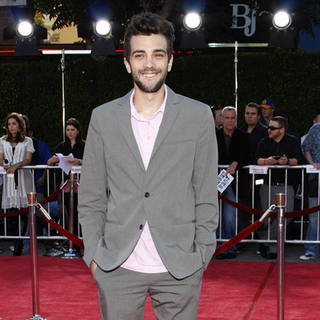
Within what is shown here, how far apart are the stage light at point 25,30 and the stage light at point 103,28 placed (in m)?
1.25

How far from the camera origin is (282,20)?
8.66 m

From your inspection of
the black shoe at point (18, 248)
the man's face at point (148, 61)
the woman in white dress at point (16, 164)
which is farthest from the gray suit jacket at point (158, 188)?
the black shoe at point (18, 248)

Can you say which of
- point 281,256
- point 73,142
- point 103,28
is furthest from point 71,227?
point 103,28

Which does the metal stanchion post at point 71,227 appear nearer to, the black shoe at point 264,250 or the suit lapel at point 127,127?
the black shoe at point 264,250

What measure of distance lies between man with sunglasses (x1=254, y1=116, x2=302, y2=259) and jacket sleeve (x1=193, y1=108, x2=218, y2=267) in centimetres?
439

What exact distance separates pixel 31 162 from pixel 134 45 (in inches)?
209

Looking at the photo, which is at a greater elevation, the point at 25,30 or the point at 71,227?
the point at 25,30

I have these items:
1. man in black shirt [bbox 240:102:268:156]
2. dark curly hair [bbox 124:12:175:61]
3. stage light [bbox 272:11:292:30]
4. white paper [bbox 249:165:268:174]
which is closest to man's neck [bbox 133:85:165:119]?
dark curly hair [bbox 124:12:175:61]

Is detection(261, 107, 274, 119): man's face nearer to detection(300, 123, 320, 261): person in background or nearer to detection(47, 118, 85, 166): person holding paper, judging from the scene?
detection(300, 123, 320, 261): person in background

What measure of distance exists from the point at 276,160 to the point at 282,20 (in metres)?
3.47

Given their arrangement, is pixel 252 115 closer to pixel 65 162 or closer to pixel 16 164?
pixel 65 162

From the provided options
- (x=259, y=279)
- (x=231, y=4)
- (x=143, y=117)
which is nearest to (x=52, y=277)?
(x=259, y=279)

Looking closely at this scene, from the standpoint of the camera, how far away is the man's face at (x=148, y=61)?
2.11 m

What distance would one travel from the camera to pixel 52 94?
422 inches
